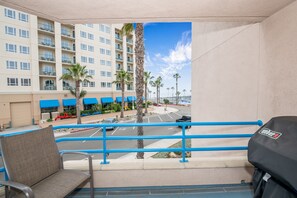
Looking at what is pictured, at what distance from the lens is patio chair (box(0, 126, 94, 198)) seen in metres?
1.70

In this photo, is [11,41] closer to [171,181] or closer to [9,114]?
[9,114]


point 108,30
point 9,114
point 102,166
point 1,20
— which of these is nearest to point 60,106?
point 9,114

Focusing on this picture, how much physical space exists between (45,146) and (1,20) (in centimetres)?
2648

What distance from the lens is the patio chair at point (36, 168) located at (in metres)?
1.70

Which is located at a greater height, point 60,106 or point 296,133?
point 296,133

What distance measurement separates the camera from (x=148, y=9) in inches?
101

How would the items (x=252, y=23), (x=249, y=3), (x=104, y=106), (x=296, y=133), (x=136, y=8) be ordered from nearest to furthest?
1. (x=296, y=133)
2. (x=249, y=3)
3. (x=136, y=8)
4. (x=252, y=23)
5. (x=104, y=106)

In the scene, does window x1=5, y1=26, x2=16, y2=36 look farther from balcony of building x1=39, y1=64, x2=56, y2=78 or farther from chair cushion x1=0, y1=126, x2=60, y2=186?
chair cushion x1=0, y1=126, x2=60, y2=186

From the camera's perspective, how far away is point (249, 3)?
2.32m

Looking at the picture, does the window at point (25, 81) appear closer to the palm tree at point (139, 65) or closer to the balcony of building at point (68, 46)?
the balcony of building at point (68, 46)

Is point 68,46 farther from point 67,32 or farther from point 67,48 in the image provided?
point 67,32

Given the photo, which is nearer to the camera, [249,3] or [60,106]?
[249,3]

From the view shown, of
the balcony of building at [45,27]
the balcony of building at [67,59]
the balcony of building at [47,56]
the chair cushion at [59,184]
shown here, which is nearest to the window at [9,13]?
the balcony of building at [45,27]

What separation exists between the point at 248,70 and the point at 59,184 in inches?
157
